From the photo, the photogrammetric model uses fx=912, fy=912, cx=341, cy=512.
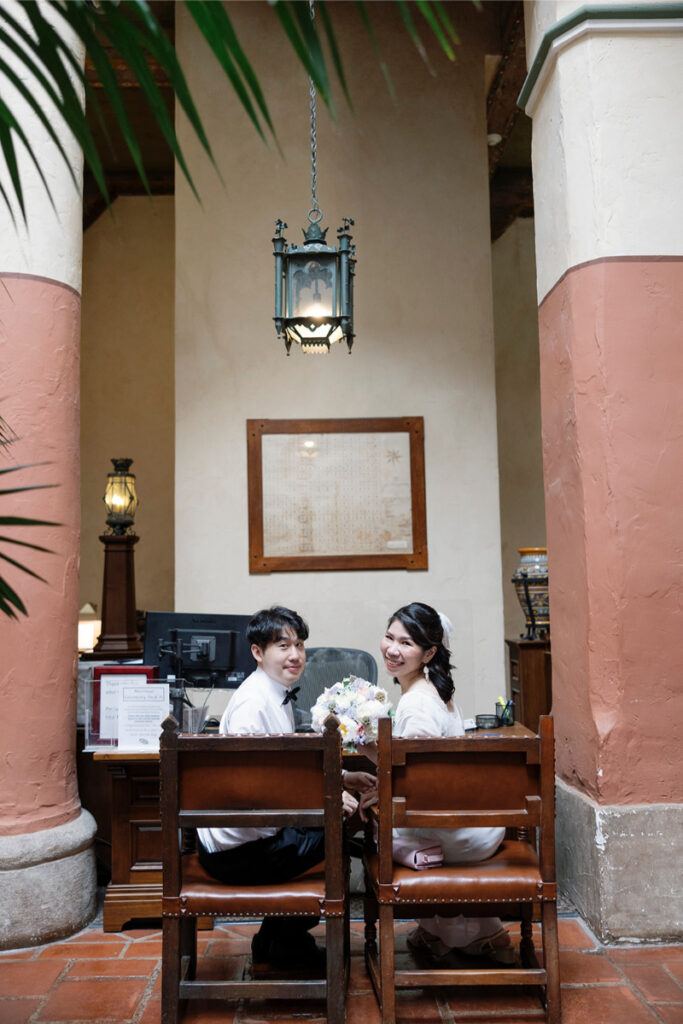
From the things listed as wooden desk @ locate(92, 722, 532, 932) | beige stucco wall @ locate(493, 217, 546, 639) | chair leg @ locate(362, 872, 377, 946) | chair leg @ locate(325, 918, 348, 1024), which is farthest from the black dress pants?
beige stucco wall @ locate(493, 217, 546, 639)

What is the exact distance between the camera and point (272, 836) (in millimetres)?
2785

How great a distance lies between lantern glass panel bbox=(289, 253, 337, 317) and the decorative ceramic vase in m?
2.47

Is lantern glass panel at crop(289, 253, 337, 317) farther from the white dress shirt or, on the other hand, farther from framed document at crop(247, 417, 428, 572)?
framed document at crop(247, 417, 428, 572)

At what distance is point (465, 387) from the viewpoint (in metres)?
6.04

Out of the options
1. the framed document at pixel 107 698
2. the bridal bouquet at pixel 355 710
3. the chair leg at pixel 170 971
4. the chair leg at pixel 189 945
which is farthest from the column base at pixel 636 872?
the framed document at pixel 107 698

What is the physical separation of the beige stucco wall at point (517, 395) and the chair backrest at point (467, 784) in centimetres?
710

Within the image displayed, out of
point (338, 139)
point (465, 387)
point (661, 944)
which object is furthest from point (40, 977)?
point (338, 139)

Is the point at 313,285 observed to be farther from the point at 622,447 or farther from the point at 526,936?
the point at 526,936

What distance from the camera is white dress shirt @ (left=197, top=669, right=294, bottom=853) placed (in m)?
2.80

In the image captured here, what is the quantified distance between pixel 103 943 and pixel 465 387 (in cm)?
395

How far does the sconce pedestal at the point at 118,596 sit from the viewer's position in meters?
6.38

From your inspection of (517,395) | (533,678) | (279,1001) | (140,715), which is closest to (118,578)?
(140,715)

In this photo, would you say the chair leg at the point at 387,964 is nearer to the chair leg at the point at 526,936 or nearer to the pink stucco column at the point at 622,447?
the chair leg at the point at 526,936

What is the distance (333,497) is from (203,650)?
2148mm
